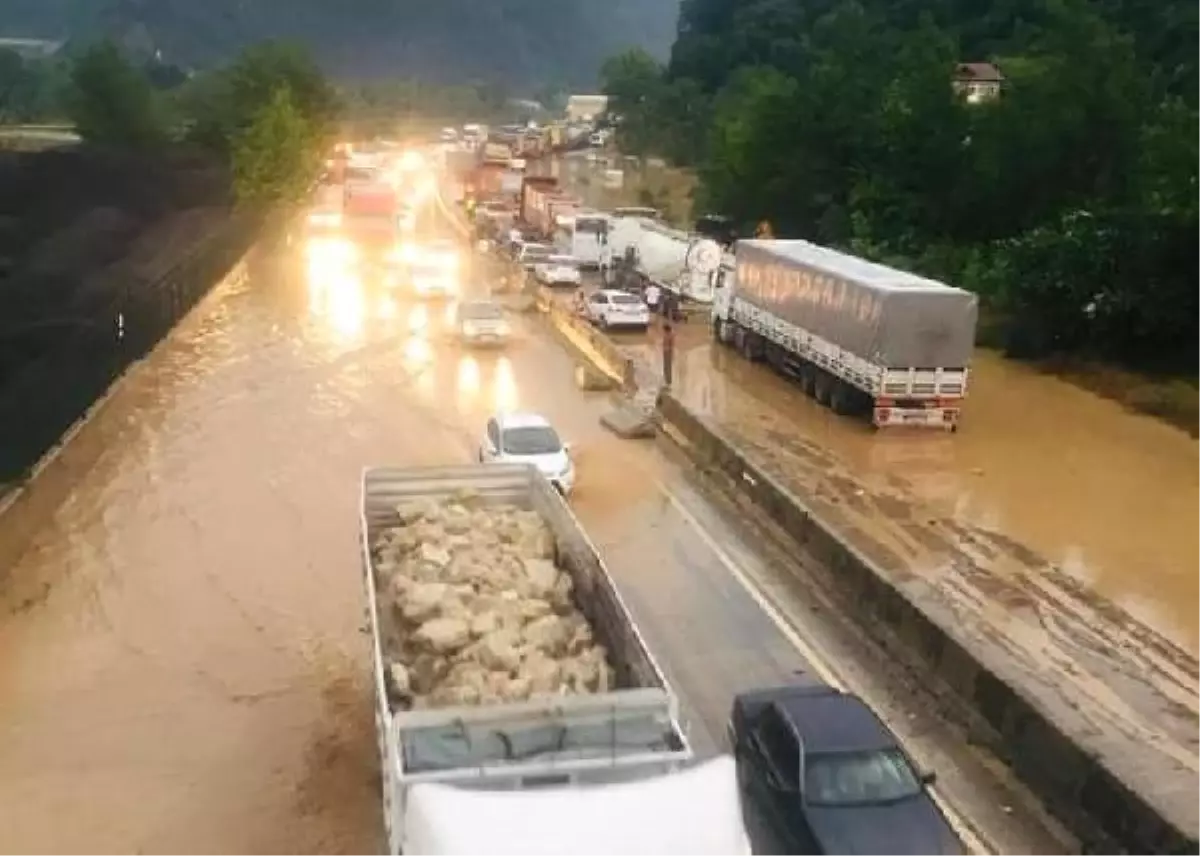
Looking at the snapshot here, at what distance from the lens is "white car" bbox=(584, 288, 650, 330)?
3869 cm

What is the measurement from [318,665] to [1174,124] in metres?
25.1

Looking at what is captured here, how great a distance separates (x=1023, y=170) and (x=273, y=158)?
4784 cm

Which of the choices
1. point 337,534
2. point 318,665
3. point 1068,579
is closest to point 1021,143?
point 1068,579

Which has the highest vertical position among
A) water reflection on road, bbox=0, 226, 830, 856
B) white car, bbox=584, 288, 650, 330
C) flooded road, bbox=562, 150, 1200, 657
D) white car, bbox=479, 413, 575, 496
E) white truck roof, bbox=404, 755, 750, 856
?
white truck roof, bbox=404, 755, 750, 856

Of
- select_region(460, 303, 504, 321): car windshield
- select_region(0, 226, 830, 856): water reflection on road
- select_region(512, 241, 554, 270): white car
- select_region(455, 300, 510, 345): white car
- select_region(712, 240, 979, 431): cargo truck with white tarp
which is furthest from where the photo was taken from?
select_region(512, 241, 554, 270): white car

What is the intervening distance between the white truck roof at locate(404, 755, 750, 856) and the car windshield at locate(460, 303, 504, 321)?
28875 mm

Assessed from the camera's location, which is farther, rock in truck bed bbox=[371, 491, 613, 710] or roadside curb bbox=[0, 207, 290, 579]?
roadside curb bbox=[0, 207, 290, 579]

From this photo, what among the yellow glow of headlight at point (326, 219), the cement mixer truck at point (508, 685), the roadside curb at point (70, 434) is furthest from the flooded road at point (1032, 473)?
the yellow glow of headlight at point (326, 219)

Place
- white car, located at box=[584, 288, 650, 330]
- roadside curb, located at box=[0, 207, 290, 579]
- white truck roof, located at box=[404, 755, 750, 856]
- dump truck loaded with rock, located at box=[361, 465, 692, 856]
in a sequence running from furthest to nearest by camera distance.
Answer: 1. white car, located at box=[584, 288, 650, 330]
2. roadside curb, located at box=[0, 207, 290, 579]
3. dump truck loaded with rock, located at box=[361, 465, 692, 856]
4. white truck roof, located at box=[404, 755, 750, 856]

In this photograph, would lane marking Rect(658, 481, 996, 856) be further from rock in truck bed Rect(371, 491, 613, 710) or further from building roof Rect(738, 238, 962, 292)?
building roof Rect(738, 238, 962, 292)

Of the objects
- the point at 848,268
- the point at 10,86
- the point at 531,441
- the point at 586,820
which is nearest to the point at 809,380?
the point at 848,268

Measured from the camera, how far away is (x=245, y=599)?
727 inches

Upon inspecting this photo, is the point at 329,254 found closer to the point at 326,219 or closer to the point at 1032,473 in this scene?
the point at 326,219

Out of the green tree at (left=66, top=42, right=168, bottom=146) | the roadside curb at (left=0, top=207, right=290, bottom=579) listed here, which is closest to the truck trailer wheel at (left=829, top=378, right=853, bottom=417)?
the roadside curb at (left=0, top=207, right=290, bottom=579)
